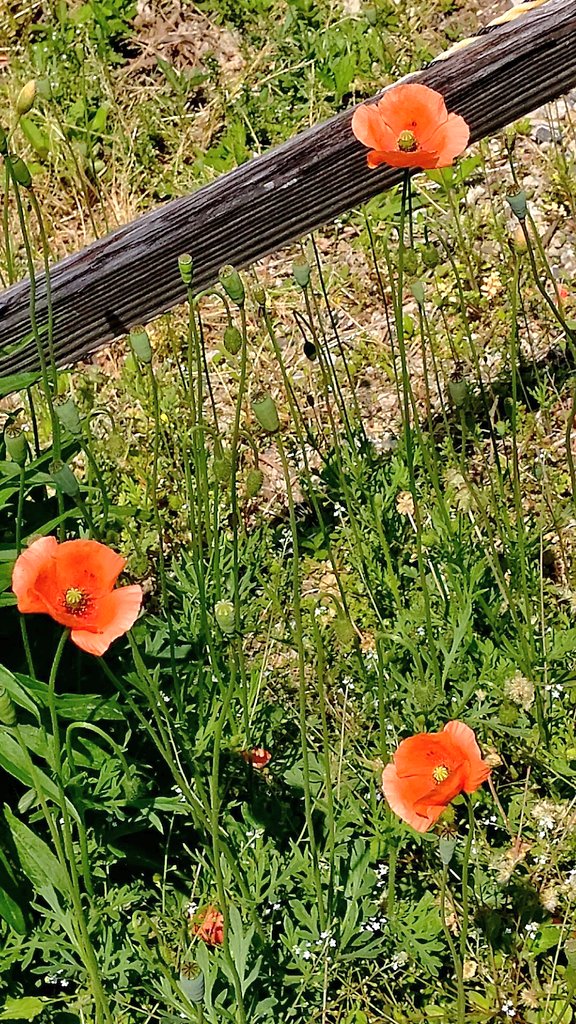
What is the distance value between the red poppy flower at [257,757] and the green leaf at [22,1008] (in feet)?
1.89

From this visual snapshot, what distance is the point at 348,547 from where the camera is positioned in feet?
9.77

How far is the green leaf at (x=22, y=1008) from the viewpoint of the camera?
2148 millimetres

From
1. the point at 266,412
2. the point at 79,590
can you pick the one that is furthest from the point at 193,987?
the point at 266,412

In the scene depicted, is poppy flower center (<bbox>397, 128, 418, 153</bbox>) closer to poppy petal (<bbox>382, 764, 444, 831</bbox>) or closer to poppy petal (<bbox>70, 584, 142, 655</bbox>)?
poppy petal (<bbox>70, 584, 142, 655</bbox>)

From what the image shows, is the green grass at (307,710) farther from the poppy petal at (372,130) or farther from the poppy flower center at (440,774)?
the poppy petal at (372,130)

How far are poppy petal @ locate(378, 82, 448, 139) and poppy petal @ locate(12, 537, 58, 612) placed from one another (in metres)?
1.09

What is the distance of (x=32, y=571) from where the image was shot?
5.36 feet

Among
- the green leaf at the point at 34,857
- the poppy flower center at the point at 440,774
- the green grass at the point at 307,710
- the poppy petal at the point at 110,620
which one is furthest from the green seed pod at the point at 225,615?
the green leaf at the point at 34,857

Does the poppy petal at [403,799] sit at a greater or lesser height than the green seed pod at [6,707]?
lesser

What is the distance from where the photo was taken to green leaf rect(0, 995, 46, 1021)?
215 cm

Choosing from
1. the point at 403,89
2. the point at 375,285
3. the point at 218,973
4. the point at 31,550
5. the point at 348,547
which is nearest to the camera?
the point at 31,550

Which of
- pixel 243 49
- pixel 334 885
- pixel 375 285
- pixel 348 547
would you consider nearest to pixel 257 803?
pixel 334 885

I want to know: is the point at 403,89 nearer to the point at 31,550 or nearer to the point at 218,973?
the point at 31,550

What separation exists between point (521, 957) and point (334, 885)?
36 centimetres
